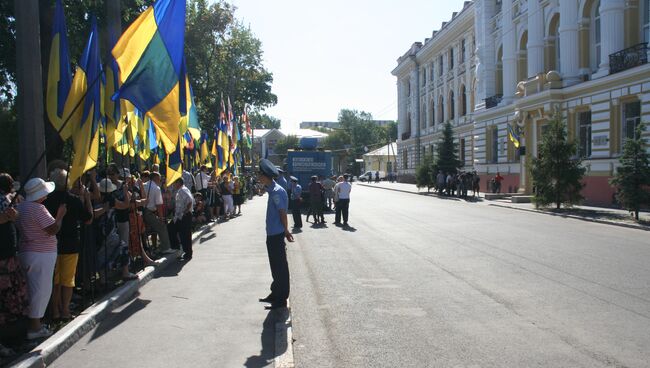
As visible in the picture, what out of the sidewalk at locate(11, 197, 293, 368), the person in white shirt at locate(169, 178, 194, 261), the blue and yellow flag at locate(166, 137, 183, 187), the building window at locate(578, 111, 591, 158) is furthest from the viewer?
the building window at locate(578, 111, 591, 158)

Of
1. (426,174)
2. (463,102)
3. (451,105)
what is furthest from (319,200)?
(451,105)

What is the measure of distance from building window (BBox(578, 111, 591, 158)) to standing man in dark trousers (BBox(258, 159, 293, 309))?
80.0 ft

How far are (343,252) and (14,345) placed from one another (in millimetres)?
7485

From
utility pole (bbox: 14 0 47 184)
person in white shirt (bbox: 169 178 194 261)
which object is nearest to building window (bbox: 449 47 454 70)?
person in white shirt (bbox: 169 178 194 261)

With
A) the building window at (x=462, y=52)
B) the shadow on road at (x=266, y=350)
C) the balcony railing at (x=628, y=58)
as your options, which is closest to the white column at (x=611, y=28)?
the balcony railing at (x=628, y=58)

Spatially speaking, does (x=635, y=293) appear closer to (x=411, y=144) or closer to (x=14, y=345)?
(x=14, y=345)

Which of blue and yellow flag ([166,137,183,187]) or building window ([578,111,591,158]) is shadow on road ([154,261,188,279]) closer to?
blue and yellow flag ([166,137,183,187])

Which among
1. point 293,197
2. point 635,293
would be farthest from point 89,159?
point 293,197

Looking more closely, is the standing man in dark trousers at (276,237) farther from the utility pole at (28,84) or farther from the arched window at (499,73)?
the arched window at (499,73)

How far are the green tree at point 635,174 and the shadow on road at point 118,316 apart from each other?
53.0ft

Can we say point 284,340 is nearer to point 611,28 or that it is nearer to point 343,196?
point 343,196

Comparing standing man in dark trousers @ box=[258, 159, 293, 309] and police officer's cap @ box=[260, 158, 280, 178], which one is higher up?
police officer's cap @ box=[260, 158, 280, 178]

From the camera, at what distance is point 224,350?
559 centimetres

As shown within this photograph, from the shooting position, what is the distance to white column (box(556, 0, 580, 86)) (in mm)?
28719
